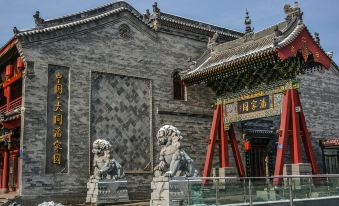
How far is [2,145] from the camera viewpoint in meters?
16.9

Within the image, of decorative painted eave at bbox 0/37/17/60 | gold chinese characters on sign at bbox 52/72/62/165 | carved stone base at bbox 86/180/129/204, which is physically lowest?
carved stone base at bbox 86/180/129/204

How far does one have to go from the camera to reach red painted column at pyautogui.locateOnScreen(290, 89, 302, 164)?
13.3 m

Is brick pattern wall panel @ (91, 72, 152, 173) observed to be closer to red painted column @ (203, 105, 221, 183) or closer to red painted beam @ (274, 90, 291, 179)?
red painted column @ (203, 105, 221, 183)

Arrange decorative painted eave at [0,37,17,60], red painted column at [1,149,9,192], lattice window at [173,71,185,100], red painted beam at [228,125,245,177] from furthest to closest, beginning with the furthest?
lattice window at [173,71,185,100] < red painted beam at [228,125,245,177] < red painted column at [1,149,9,192] < decorative painted eave at [0,37,17,60]

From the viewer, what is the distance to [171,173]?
36.6ft

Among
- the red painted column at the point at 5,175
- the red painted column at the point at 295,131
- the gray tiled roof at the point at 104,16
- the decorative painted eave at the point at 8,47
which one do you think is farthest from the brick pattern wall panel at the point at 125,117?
the red painted column at the point at 295,131

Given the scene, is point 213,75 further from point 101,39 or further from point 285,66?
point 101,39

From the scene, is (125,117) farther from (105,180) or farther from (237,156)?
(237,156)

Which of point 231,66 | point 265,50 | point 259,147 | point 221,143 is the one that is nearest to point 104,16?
point 231,66

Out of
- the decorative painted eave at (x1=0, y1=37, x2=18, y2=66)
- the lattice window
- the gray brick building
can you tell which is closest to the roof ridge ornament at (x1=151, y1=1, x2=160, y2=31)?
the gray brick building

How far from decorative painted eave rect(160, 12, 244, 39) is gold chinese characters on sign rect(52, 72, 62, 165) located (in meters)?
5.35

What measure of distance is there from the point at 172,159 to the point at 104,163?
9.01ft

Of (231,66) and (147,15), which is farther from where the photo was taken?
(147,15)

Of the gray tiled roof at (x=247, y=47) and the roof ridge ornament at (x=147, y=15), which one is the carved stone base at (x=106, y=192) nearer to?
the gray tiled roof at (x=247, y=47)
